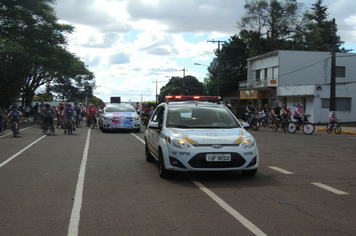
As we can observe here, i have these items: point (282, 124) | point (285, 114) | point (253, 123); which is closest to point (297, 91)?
point (253, 123)

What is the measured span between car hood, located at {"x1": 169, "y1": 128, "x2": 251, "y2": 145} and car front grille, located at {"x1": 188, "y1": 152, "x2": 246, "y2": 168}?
0.27 meters

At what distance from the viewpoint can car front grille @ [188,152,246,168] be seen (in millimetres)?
7297

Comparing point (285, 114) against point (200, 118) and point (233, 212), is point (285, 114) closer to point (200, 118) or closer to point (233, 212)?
point (200, 118)

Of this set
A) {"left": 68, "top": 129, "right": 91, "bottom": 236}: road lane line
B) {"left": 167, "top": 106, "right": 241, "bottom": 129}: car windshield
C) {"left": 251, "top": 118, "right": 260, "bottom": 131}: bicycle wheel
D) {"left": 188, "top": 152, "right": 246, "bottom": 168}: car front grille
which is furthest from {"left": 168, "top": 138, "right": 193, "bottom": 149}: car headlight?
{"left": 251, "top": 118, "right": 260, "bottom": 131}: bicycle wheel

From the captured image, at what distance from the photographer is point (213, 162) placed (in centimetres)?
735

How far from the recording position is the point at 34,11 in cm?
2967

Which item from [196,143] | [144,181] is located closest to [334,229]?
[196,143]

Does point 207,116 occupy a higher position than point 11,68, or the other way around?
point 11,68

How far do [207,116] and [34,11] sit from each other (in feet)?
82.0

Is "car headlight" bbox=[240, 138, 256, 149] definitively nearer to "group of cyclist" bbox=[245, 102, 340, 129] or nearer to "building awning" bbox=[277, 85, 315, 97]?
"group of cyclist" bbox=[245, 102, 340, 129]

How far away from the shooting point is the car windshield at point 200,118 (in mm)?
8438

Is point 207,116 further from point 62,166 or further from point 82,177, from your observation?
point 62,166

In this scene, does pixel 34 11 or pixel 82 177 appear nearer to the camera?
pixel 82 177

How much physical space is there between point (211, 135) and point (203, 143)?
1.09ft
